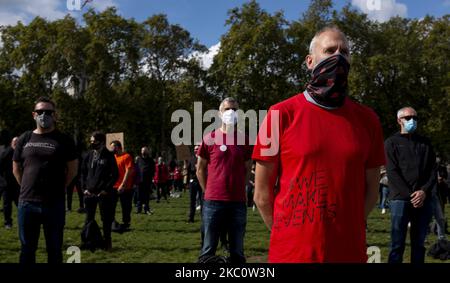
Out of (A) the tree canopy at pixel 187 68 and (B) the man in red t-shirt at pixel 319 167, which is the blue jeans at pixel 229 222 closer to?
(B) the man in red t-shirt at pixel 319 167

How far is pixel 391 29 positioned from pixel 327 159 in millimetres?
54412

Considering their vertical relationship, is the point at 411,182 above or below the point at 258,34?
below

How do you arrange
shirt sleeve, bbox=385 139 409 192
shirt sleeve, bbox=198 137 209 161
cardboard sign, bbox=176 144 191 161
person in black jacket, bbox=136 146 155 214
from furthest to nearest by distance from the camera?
1. cardboard sign, bbox=176 144 191 161
2. person in black jacket, bbox=136 146 155 214
3. shirt sleeve, bbox=385 139 409 192
4. shirt sleeve, bbox=198 137 209 161

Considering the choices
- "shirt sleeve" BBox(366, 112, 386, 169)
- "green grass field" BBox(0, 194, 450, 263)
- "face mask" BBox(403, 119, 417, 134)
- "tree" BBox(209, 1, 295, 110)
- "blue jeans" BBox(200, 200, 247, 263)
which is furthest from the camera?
"tree" BBox(209, 1, 295, 110)

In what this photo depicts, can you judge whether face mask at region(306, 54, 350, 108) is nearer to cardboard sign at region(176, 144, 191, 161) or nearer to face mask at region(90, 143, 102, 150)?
face mask at region(90, 143, 102, 150)

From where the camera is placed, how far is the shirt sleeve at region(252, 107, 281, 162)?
9.71ft

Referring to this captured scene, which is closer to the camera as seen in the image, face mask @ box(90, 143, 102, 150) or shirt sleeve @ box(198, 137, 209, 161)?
shirt sleeve @ box(198, 137, 209, 161)

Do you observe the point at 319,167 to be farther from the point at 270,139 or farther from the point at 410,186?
the point at 410,186

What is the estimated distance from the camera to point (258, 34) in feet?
160

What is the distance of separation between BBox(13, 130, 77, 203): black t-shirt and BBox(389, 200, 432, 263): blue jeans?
12.7ft

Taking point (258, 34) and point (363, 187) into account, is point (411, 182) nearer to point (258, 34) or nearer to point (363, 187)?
point (363, 187)

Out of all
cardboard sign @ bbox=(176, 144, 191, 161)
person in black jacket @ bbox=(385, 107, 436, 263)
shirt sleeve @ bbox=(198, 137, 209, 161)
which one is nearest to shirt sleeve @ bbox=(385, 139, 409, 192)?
person in black jacket @ bbox=(385, 107, 436, 263)
